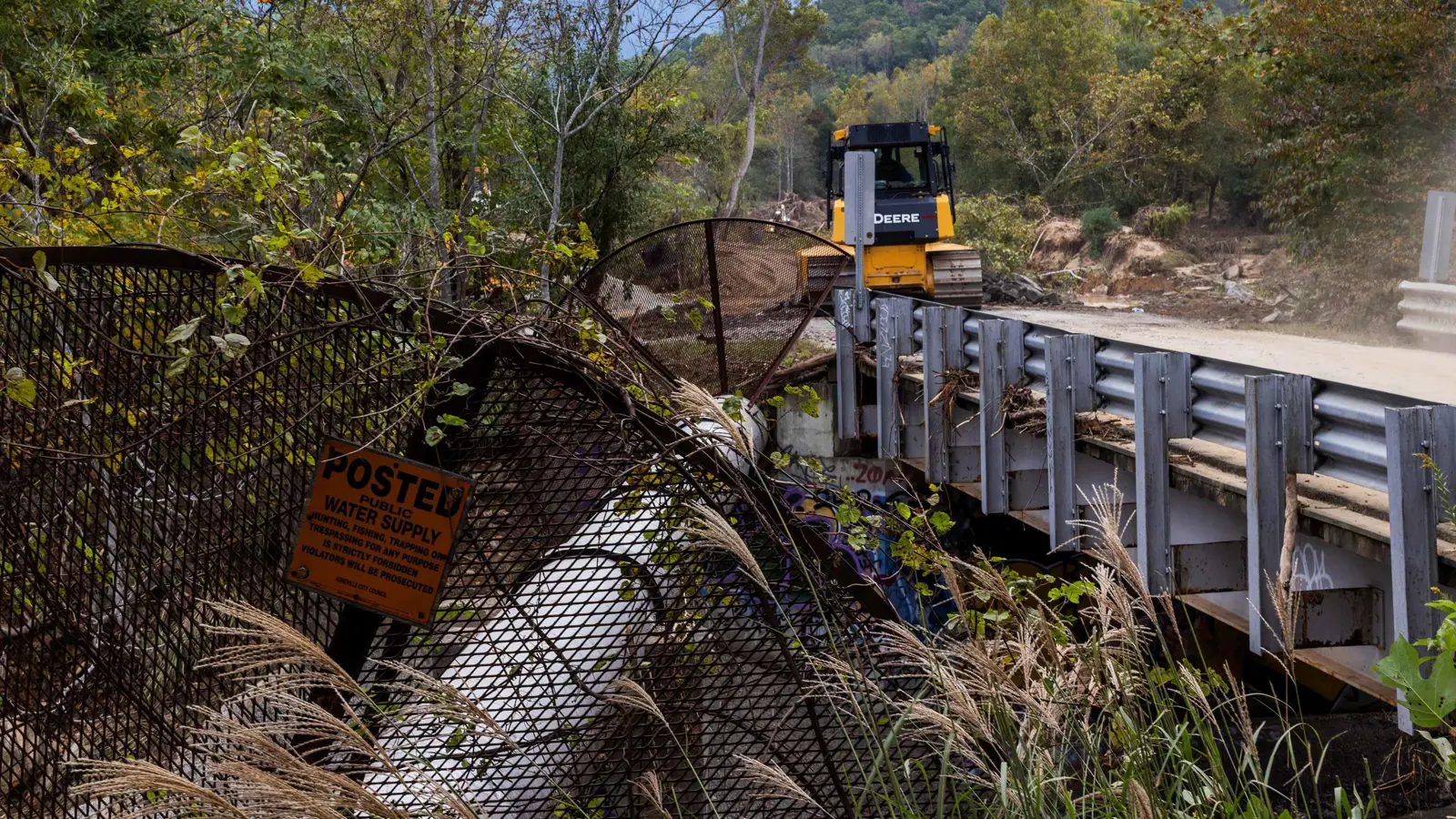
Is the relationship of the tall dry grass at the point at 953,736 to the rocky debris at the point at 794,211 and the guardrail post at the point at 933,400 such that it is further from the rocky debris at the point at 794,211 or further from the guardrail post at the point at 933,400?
the rocky debris at the point at 794,211

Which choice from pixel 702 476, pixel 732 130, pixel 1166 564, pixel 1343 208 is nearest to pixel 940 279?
pixel 1343 208

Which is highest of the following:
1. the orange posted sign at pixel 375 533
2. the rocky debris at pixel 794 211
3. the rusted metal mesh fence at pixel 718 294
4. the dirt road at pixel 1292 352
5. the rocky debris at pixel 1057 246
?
the rocky debris at pixel 794 211

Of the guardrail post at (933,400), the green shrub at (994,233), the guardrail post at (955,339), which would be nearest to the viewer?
the guardrail post at (955,339)

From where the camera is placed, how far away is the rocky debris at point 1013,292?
2640 centimetres

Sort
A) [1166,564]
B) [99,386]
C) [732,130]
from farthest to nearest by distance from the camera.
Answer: [732,130], [1166,564], [99,386]

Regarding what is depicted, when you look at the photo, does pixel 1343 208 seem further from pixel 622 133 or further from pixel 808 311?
pixel 808 311

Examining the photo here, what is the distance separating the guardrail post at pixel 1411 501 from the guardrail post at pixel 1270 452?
71cm

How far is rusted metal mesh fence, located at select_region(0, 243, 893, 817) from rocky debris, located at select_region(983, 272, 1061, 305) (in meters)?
22.7

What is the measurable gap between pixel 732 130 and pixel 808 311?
41435 mm

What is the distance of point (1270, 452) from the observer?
604cm

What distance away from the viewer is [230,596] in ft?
10.4

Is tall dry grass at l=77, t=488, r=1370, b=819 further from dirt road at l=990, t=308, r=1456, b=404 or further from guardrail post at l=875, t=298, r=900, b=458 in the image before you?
guardrail post at l=875, t=298, r=900, b=458

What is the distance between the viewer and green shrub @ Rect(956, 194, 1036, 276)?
36.7m

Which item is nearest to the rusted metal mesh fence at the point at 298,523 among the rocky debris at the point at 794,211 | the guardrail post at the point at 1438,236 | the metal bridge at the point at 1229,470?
the metal bridge at the point at 1229,470
